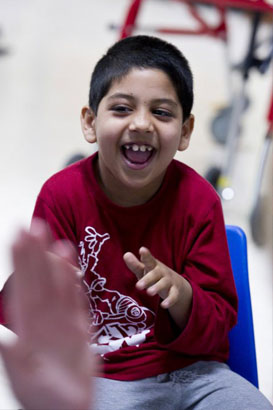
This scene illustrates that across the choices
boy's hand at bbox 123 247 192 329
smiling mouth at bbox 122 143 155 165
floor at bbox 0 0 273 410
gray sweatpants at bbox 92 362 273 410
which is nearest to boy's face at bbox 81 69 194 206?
smiling mouth at bbox 122 143 155 165

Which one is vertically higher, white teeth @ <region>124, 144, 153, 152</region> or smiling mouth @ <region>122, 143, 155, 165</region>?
white teeth @ <region>124, 144, 153, 152</region>

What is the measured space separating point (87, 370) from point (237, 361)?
54 centimetres

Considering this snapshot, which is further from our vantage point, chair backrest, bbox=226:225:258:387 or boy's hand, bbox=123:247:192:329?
chair backrest, bbox=226:225:258:387

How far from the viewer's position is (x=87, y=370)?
54cm

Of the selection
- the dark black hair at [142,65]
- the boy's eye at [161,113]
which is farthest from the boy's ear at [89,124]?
the boy's eye at [161,113]

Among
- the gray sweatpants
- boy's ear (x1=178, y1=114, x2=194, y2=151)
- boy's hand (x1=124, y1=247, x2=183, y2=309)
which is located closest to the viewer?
boy's hand (x1=124, y1=247, x2=183, y2=309)

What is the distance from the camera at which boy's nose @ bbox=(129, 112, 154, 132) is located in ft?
2.85

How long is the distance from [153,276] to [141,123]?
0.22 m

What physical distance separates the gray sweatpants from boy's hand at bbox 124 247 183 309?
16 cm

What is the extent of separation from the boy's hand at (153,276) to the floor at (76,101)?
0.47 m

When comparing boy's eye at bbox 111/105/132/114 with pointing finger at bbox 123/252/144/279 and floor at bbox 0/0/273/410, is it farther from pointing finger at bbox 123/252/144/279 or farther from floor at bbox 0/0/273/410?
floor at bbox 0/0/273/410

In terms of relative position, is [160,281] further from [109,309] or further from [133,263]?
[109,309]

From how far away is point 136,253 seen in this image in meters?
0.92

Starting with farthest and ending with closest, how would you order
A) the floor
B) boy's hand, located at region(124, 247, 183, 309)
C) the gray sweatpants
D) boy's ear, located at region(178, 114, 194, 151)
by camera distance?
the floor → boy's ear, located at region(178, 114, 194, 151) → the gray sweatpants → boy's hand, located at region(124, 247, 183, 309)
